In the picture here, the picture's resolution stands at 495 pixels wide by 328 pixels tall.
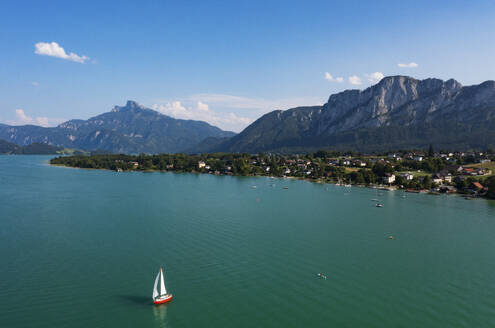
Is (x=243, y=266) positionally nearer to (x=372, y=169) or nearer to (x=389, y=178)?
(x=389, y=178)

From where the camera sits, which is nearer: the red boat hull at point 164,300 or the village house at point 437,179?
the red boat hull at point 164,300

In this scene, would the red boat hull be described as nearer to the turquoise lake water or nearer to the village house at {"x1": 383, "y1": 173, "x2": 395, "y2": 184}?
the turquoise lake water

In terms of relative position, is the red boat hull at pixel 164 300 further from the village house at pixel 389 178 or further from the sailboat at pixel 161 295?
the village house at pixel 389 178

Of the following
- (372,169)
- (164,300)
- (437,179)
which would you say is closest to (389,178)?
(372,169)

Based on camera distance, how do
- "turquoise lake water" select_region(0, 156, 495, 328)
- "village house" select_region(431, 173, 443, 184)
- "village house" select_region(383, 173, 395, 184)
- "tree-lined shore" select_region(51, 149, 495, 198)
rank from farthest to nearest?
1. "village house" select_region(383, 173, 395, 184)
2. "village house" select_region(431, 173, 443, 184)
3. "tree-lined shore" select_region(51, 149, 495, 198)
4. "turquoise lake water" select_region(0, 156, 495, 328)

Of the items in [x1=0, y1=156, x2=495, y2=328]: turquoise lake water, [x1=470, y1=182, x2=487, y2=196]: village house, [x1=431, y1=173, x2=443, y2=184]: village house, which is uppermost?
[x1=431, y1=173, x2=443, y2=184]: village house

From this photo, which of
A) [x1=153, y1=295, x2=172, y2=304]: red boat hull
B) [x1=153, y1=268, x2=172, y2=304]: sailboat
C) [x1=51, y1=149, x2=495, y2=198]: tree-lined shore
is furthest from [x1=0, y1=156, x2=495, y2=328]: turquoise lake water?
[x1=51, y1=149, x2=495, y2=198]: tree-lined shore

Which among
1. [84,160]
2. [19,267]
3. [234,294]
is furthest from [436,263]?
[84,160]

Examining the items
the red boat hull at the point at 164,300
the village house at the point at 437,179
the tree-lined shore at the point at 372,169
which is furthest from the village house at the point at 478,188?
the red boat hull at the point at 164,300

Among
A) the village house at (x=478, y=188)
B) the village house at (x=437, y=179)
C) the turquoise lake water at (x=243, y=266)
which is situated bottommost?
the turquoise lake water at (x=243, y=266)
